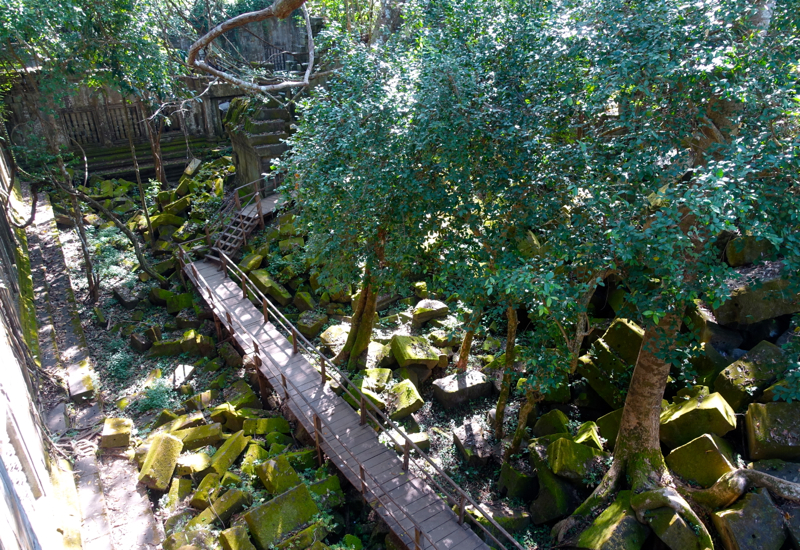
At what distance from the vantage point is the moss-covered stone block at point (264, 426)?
8.97m

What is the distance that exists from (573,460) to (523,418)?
1036mm

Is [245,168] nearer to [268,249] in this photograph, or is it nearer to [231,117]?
[231,117]

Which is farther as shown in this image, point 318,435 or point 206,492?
point 318,435

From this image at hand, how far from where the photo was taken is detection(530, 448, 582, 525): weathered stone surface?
7.42 meters

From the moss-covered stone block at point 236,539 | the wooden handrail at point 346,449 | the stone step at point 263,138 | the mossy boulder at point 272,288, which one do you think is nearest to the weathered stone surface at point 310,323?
the mossy boulder at point 272,288

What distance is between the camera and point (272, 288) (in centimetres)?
1227

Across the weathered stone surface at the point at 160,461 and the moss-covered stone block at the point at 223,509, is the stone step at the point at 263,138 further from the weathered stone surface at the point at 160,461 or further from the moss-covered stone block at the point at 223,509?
the moss-covered stone block at the point at 223,509

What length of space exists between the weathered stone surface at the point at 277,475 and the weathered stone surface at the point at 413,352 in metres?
3.09

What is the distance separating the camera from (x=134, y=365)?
11273 millimetres

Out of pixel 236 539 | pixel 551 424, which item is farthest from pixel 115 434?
pixel 551 424

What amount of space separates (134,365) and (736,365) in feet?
36.7

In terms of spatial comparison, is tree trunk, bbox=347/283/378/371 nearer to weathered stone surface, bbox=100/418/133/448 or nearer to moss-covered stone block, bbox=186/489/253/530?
moss-covered stone block, bbox=186/489/253/530

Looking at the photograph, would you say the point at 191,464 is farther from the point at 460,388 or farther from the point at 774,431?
the point at 774,431

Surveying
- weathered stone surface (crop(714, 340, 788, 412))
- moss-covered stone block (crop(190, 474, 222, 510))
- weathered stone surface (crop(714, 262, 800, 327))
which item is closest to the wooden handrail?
moss-covered stone block (crop(190, 474, 222, 510))
